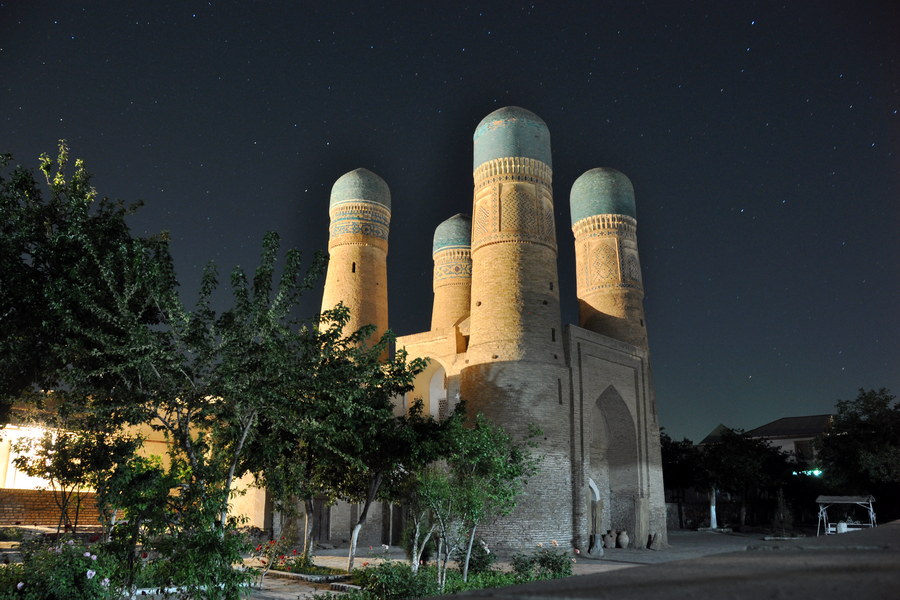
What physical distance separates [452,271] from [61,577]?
63.4 feet

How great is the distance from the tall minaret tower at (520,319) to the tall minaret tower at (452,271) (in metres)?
5.53

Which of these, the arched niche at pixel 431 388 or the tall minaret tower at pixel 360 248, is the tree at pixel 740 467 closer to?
the arched niche at pixel 431 388

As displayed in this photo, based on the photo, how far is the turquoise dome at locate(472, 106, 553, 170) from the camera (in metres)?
18.5

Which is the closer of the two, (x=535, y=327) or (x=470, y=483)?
(x=470, y=483)

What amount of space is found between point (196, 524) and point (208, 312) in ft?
9.00

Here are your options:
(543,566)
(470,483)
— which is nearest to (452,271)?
(470,483)

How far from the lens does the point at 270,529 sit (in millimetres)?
19859

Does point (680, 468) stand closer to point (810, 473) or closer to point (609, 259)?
point (810, 473)

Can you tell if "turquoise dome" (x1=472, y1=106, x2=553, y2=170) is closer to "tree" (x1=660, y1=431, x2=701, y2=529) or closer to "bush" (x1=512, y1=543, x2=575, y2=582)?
"bush" (x1=512, y1=543, x2=575, y2=582)

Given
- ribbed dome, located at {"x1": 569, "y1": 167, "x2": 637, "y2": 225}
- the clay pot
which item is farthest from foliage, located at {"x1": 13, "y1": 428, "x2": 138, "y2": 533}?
ribbed dome, located at {"x1": 569, "y1": 167, "x2": 637, "y2": 225}

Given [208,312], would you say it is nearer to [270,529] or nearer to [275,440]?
[275,440]

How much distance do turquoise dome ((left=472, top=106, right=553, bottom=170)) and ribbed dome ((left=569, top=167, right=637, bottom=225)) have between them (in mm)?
4770

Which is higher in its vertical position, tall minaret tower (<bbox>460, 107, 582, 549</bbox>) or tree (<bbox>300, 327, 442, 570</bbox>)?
tall minaret tower (<bbox>460, 107, 582, 549</bbox>)

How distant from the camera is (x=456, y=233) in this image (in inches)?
971
